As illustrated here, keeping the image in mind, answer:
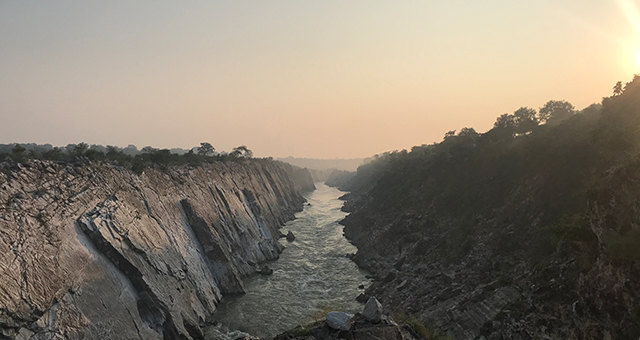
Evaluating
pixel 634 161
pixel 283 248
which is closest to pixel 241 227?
pixel 283 248

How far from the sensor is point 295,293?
3034 cm

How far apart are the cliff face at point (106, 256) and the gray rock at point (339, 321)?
42.4 feet

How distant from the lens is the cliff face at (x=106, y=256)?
1526 centimetres

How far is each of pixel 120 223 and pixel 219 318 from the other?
11001 millimetres

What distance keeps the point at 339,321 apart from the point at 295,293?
61.9 ft

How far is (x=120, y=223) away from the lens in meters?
21.6

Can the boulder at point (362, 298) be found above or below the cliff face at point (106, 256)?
below

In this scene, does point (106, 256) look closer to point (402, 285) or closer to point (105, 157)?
point (105, 157)

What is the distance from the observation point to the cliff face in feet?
50.1

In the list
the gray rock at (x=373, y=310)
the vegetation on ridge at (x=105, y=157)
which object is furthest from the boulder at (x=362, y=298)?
the vegetation on ridge at (x=105, y=157)

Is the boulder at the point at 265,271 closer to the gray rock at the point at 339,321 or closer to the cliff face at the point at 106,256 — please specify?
the cliff face at the point at 106,256

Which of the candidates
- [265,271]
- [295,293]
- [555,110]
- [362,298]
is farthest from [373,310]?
[555,110]

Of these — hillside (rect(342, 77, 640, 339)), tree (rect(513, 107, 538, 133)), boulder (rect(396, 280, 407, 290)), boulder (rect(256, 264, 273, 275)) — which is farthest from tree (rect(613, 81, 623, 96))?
boulder (rect(256, 264, 273, 275))

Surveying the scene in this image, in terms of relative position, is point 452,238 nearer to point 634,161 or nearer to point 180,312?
point 634,161
